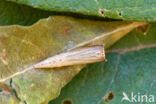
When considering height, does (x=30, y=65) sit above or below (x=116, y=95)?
above

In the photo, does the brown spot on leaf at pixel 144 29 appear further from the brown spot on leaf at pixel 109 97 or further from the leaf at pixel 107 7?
the brown spot on leaf at pixel 109 97

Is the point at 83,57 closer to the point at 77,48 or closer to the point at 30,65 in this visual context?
the point at 77,48

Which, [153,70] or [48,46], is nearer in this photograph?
[48,46]

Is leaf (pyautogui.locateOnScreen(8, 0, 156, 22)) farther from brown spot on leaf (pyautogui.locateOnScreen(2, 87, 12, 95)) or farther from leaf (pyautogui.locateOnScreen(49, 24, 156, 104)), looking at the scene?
brown spot on leaf (pyautogui.locateOnScreen(2, 87, 12, 95))

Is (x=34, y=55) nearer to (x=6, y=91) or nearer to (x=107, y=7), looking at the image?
(x=6, y=91)

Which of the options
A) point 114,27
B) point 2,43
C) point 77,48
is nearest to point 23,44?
point 2,43

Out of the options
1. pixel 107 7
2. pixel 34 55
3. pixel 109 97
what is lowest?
pixel 109 97

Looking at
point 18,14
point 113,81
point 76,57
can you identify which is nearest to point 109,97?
point 113,81
